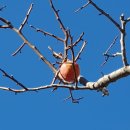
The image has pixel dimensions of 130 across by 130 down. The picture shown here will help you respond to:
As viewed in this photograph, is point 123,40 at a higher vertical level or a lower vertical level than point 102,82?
higher

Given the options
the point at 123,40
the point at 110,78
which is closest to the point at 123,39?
the point at 123,40

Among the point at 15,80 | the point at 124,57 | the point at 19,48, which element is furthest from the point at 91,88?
the point at 19,48

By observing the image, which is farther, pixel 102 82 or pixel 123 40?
pixel 102 82

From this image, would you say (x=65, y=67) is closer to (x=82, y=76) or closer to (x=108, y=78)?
(x=82, y=76)

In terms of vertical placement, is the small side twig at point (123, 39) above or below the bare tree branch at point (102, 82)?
above

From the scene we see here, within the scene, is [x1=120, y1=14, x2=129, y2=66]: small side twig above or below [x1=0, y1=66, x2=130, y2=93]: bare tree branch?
above

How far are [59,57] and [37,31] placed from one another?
0.46 m

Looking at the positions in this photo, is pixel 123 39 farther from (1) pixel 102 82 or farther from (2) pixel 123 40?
(1) pixel 102 82

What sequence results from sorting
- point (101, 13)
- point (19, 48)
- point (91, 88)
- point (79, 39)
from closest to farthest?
point (101, 13)
point (91, 88)
point (79, 39)
point (19, 48)

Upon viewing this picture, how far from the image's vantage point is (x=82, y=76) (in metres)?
4.50

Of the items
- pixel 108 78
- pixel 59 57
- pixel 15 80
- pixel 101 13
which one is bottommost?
pixel 15 80

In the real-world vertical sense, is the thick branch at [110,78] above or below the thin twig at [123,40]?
below

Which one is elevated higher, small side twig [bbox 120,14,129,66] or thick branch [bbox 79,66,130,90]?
small side twig [bbox 120,14,129,66]

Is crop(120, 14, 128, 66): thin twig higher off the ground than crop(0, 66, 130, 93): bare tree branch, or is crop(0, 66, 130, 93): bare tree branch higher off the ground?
crop(120, 14, 128, 66): thin twig
